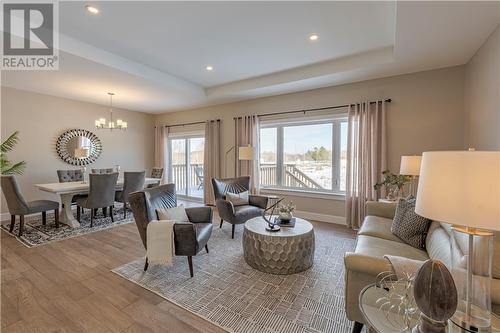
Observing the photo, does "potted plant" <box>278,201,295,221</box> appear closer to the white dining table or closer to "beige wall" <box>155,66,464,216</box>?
"beige wall" <box>155,66,464,216</box>

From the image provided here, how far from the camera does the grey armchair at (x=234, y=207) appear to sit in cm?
361

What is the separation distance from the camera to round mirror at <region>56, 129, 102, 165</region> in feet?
17.3

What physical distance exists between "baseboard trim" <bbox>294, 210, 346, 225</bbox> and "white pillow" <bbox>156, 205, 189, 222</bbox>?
111 inches

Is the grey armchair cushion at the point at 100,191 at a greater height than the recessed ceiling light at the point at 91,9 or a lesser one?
lesser

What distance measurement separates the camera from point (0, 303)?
204 cm

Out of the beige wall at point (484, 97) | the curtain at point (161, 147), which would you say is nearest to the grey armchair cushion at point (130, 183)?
the curtain at point (161, 147)

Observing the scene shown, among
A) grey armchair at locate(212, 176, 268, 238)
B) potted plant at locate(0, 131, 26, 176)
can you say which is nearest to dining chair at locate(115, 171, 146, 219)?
grey armchair at locate(212, 176, 268, 238)

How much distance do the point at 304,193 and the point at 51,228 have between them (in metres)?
4.86

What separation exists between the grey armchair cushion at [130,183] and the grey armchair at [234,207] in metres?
1.72

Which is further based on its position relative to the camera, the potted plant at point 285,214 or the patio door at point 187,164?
the patio door at point 187,164

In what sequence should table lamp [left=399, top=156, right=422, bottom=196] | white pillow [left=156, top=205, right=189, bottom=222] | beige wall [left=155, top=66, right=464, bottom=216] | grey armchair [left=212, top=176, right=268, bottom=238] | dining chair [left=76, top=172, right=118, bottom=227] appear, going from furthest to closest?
dining chair [left=76, top=172, right=118, bottom=227]
grey armchair [left=212, top=176, right=268, bottom=238]
beige wall [left=155, top=66, right=464, bottom=216]
table lamp [left=399, top=156, right=422, bottom=196]
white pillow [left=156, top=205, right=189, bottom=222]

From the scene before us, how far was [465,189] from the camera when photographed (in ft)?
2.79

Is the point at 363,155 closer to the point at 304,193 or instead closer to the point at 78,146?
the point at 304,193

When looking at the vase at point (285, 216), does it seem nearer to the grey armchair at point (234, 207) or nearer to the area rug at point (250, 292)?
the area rug at point (250, 292)
